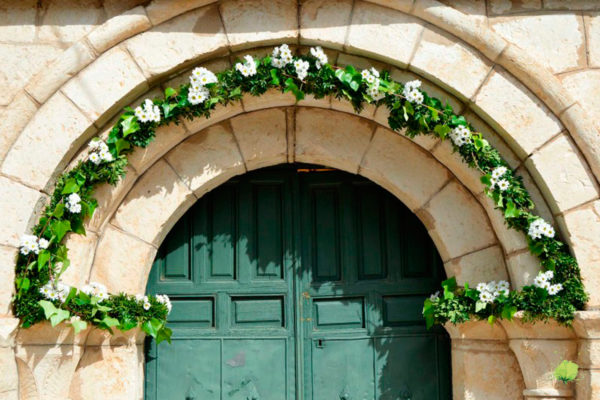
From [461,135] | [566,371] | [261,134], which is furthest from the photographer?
[261,134]

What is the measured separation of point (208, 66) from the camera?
4.20 metres

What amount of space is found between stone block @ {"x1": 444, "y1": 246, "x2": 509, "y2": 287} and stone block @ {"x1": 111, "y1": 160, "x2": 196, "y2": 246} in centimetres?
154

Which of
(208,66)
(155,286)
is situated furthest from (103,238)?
(208,66)

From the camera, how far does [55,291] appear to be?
3.94m

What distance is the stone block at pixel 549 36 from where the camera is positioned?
404 centimetres

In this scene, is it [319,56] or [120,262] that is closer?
[319,56]

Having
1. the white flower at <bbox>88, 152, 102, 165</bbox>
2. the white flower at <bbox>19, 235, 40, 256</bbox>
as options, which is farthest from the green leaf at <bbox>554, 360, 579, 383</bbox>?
the white flower at <bbox>19, 235, 40, 256</bbox>

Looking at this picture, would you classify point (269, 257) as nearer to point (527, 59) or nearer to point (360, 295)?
point (360, 295)

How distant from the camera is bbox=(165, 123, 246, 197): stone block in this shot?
433 cm

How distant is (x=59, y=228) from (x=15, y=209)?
241mm

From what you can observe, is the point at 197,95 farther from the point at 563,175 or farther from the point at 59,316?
the point at 563,175

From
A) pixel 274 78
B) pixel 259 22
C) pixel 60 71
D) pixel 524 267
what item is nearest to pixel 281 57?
pixel 274 78

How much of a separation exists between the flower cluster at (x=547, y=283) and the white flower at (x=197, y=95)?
1940 mm

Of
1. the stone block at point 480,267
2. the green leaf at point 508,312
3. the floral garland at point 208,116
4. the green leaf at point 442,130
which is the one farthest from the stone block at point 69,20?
the green leaf at point 508,312
